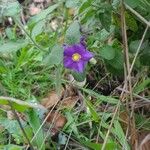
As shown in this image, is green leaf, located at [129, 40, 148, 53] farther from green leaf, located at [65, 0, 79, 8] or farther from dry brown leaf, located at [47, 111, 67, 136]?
dry brown leaf, located at [47, 111, 67, 136]

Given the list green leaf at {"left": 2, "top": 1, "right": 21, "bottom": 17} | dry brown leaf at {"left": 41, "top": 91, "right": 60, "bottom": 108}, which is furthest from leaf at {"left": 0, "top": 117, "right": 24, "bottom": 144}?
green leaf at {"left": 2, "top": 1, "right": 21, "bottom": 17}

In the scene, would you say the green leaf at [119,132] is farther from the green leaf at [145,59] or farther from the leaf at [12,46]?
the leaf at [12,46]

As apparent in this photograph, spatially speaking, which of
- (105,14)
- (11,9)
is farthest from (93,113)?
(11,9)

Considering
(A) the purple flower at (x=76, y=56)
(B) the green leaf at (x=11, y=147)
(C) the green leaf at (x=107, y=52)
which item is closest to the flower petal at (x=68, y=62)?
(A) the purple flower at (x=76, y=56)

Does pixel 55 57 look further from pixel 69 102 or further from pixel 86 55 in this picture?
pixel 69 102

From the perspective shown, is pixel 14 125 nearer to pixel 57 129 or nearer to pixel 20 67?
pixel 57 129

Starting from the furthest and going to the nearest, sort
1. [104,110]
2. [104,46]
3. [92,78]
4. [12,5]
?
[92,78]
[104,110]
[104,46]
[12,5]

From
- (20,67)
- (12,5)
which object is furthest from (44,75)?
(12,5)
